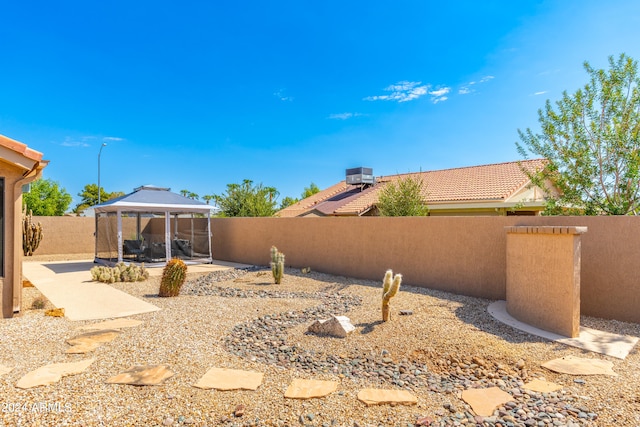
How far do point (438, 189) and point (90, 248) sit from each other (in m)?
18.0

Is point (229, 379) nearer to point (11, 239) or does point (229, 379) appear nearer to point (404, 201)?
point (11, 239)

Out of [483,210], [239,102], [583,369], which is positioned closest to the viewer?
[583,369]

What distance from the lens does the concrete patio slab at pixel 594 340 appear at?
4.91 meters

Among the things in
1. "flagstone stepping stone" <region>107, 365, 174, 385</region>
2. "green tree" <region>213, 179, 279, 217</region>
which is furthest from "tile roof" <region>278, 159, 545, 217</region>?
"flagstone stepping stone" <region>107, 365, 174, 385</region>

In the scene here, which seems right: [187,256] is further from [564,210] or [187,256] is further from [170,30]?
[564,210]

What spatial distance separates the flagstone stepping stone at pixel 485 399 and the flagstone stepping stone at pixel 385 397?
51 cm

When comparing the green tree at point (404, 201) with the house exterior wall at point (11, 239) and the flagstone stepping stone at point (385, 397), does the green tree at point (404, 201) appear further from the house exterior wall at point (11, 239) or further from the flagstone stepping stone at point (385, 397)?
the house exterior wall at point (11, 239)

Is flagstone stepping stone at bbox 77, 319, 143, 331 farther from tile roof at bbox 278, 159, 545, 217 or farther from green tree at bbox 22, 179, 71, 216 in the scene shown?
green tree at bbox 22, 179, 71, 216

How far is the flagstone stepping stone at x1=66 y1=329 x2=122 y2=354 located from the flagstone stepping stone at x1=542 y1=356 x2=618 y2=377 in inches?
211

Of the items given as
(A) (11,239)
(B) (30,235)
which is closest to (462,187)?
(A) (11,239)

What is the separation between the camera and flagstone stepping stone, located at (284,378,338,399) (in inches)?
142

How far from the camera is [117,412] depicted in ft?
10.5

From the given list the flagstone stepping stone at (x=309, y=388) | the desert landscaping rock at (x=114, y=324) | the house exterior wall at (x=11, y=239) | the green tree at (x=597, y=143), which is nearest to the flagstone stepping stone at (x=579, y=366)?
the flagstone stepping stone at (x=309, y=388)

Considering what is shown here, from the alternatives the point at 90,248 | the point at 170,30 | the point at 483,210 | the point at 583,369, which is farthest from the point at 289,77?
the point at 583,369
